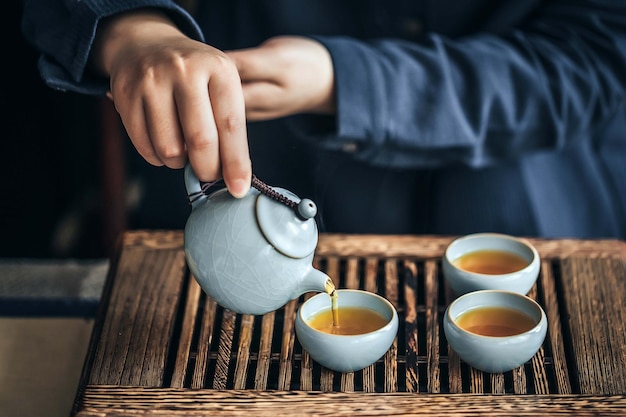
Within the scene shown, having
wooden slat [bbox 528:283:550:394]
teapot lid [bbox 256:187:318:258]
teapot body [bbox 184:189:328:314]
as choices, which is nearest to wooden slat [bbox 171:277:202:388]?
teapot body [bbox 184:189:328:314]

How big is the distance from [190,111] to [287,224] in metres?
0.17

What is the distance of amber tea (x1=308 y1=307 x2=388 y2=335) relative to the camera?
3.36ft

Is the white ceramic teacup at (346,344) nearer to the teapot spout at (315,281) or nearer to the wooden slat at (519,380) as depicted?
the teapot spout at (315,281)

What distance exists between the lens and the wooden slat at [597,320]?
0.98m

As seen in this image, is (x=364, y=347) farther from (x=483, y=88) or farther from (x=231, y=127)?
(x=483, y=88)

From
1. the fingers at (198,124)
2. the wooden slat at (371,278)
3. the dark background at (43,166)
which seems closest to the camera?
the fingers at (198,124)

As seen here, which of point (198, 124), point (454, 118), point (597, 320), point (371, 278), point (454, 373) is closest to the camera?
point (198, 124)

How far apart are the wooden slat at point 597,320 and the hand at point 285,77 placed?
1.60ft

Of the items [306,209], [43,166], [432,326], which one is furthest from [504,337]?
[43,166]

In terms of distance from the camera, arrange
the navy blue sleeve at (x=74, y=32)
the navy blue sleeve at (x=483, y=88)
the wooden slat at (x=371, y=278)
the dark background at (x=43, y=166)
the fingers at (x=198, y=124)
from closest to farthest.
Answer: the fingers at (x=198, y=124)
the wooden slat at (x=371, y=278)
the navy blue sleeve at (x=74, y=32)
the navy blue sleeve at (x=483, y=88)
the dark background at (x=43, y=166)

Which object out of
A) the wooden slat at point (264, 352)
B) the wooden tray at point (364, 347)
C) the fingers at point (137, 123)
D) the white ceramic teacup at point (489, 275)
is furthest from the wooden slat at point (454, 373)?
the fingers at point (137, 123)

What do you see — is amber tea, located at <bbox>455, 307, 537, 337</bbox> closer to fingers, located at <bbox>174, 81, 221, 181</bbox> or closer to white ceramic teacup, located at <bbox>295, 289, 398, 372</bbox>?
white ceramic teacup, located at <bbox>295, 289, 398, 372</bbox>

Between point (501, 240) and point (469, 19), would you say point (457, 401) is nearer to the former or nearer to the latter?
point (501, 240)

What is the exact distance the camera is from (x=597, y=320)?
110cm
